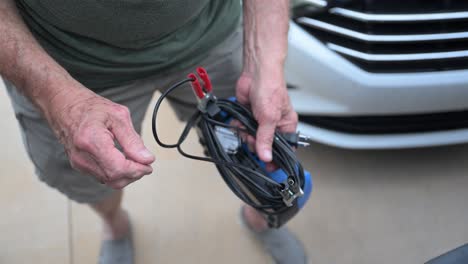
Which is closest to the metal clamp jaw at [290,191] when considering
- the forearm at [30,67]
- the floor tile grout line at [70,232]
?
the forearm at [30,67]

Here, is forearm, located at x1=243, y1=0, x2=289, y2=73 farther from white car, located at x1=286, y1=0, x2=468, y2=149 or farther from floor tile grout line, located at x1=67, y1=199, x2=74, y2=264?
floor tile grout line, located at x1=67, y1=199, x2=74, y2=264

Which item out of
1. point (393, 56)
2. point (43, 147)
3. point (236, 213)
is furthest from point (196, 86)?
point (236, 213)

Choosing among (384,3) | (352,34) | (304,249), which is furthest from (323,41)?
(304,249)

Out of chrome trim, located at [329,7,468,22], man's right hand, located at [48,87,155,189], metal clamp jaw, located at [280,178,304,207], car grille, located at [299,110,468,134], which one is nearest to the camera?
man's right hand, located at [48,87,155,189]

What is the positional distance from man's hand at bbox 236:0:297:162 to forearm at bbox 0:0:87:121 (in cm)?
49

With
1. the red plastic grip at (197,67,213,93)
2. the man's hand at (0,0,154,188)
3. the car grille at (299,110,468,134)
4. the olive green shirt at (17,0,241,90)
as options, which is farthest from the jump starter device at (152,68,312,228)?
the car grille at (299,110,468,134)

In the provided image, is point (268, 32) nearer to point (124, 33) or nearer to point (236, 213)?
point (124, 33)

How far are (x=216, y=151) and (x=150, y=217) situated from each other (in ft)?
2.88

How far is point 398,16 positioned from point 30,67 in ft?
4.15

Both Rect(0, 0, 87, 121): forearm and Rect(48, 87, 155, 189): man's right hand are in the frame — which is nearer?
Rect(48, 87, 155, 189): man's right hand

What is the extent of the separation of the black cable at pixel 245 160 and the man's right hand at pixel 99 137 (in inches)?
11.9

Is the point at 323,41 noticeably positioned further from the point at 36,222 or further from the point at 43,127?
the point at 36,222

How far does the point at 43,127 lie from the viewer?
1.39 meters

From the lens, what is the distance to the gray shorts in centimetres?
139
